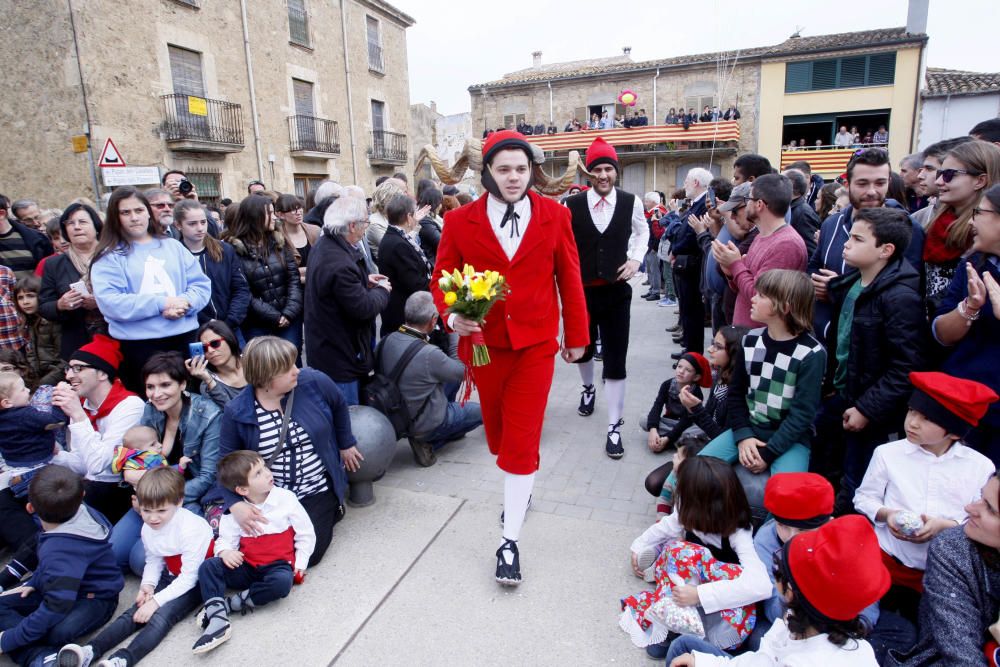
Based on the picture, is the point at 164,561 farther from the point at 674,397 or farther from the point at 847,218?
the point at 847,218

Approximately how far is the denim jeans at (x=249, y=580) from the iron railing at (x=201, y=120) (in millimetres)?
14937

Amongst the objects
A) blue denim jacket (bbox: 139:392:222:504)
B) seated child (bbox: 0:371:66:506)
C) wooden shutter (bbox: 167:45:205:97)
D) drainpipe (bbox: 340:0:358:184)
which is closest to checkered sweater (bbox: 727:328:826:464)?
blue denim jacket (bbox: 139:392:222:504)

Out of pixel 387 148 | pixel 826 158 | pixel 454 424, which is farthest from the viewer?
pixel 826 158

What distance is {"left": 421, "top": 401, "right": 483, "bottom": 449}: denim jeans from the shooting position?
432 centimetres

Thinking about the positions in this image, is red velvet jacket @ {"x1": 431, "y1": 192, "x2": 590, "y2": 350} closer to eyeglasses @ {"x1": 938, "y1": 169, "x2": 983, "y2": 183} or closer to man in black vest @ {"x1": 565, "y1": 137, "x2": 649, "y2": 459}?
man in black vest @ {"x1": 565, "y1": 137, "x2": 649, "y2": 459}

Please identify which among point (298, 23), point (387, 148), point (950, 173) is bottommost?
point (950, 173)

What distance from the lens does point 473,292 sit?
2664 millimetres

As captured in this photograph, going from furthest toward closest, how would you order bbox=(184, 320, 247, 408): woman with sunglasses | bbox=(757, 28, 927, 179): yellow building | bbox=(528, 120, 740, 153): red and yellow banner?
bbox=(528, 120, 740, 153): red and yellow banner → bbox=(757, 28, 927, 179): yellow building → bbox=(184, 320, 247, 408): woman with sunglasses

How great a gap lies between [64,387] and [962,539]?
4.31 meters

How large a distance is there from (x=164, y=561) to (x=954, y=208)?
4.54 m

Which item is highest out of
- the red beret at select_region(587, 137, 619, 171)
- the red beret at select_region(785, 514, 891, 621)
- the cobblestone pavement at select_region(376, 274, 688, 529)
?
the red beret at select_region(587, 137, 619, 171)

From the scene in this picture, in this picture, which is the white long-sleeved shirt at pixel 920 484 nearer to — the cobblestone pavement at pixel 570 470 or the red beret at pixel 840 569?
the red beret at pixel 840 569

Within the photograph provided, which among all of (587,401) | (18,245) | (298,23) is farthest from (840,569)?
(298,23)

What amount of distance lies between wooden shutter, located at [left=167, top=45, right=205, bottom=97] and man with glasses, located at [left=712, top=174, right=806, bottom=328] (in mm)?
16010
